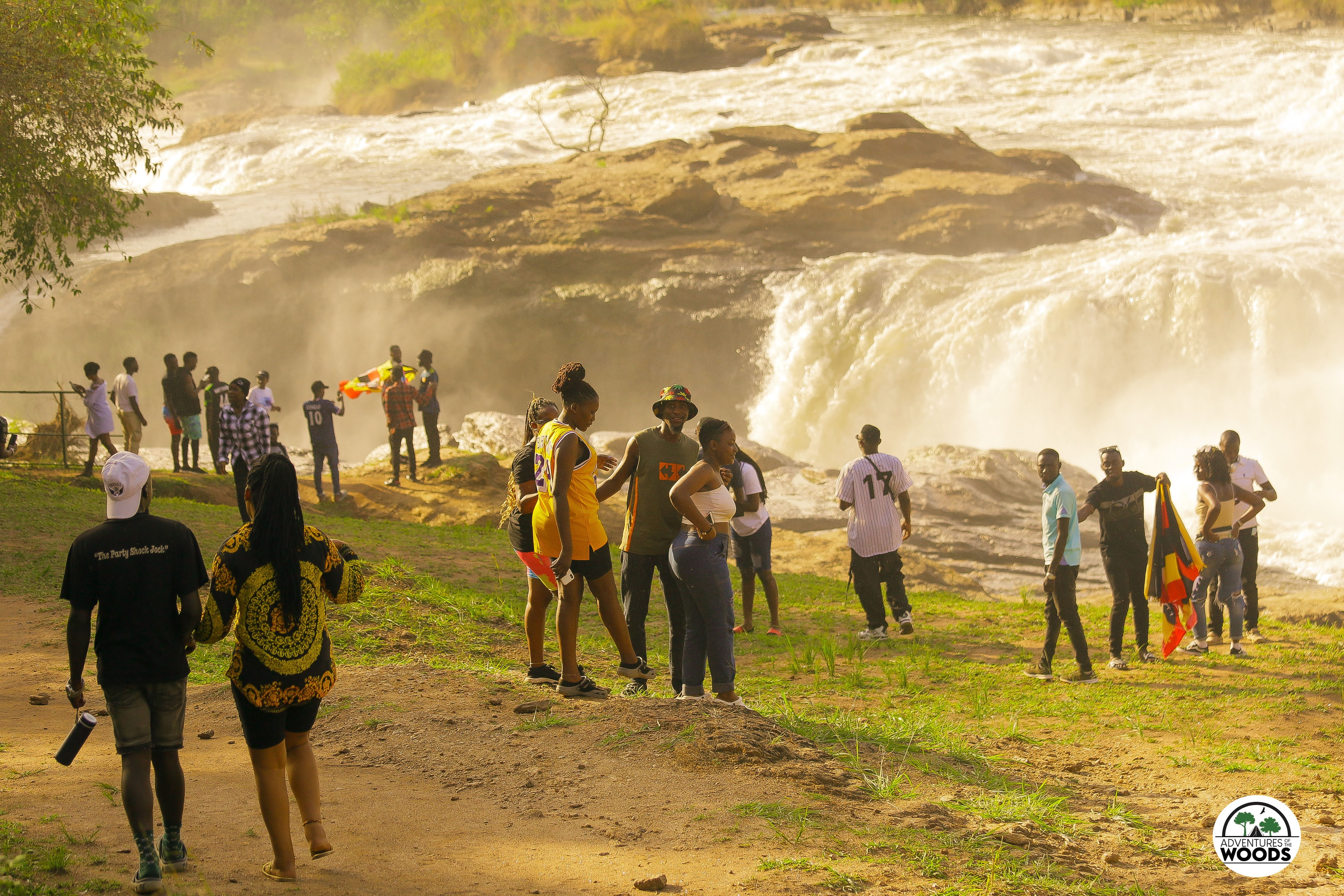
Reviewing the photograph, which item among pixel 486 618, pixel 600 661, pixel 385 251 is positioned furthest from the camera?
pixel 385 251

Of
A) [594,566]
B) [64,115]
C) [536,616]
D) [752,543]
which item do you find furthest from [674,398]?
[64,115]

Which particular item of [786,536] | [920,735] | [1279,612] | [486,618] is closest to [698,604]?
[920,735]

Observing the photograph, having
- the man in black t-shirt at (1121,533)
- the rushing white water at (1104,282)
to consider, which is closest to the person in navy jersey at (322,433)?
the man in black t-shirt at (1121,533)

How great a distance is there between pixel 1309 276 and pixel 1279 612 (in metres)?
13.3

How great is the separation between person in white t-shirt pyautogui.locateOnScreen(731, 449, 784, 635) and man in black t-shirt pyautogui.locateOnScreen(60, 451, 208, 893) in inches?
184

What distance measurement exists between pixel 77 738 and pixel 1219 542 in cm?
782

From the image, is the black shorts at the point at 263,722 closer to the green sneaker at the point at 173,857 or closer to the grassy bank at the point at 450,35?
the green sneaker at the point at 173,857

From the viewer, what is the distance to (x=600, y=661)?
7980 mm

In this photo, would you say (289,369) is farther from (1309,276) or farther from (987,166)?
(1309,276)

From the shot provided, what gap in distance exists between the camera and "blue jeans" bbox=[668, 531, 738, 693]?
5691 millimetres

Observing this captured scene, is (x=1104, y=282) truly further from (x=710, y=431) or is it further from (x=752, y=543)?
(x=710, y=431)

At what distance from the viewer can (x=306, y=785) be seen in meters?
3.91

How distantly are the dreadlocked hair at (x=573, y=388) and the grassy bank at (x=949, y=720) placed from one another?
1655 mm

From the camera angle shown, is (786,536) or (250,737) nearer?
(250,737)
